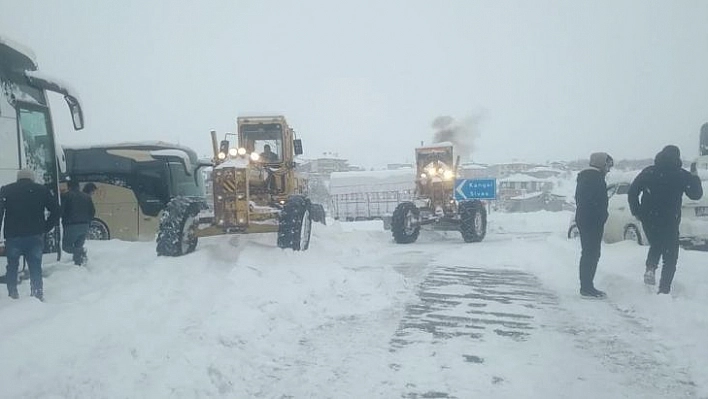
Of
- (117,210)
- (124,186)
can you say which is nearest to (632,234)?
(124,186)

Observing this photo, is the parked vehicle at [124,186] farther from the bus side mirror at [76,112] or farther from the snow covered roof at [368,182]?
the snow covered roof at [368,182]

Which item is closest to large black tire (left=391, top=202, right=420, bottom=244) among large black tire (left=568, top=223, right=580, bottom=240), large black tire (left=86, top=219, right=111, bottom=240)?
large black tire (left=568, top=223, right=580, bottom=240)

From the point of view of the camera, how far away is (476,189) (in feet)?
64.3

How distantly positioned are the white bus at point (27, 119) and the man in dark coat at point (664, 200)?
8.40m

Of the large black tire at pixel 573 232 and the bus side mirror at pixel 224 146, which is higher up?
the bus side mirror at pixel 224 146

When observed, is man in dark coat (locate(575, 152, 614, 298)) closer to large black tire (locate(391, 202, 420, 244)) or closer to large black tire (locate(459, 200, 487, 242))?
large black tire (locate(391, 202, 420, 244))

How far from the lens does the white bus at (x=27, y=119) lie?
761cm

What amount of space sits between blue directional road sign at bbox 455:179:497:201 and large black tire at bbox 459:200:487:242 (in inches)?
123

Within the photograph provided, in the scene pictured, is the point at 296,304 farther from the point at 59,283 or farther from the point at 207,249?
the point at 59,283

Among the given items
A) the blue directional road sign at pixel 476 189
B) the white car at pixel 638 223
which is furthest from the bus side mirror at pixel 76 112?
the blue directional road sign at pixel 476 189

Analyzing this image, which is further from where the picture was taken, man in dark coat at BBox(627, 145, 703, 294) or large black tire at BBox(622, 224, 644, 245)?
large black tire at BBox(622, 224, 644, 245)

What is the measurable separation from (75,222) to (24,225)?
2.67 m

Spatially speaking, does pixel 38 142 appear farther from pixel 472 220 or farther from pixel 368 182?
pixel 368 182

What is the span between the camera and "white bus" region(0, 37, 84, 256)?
25.0 ft
